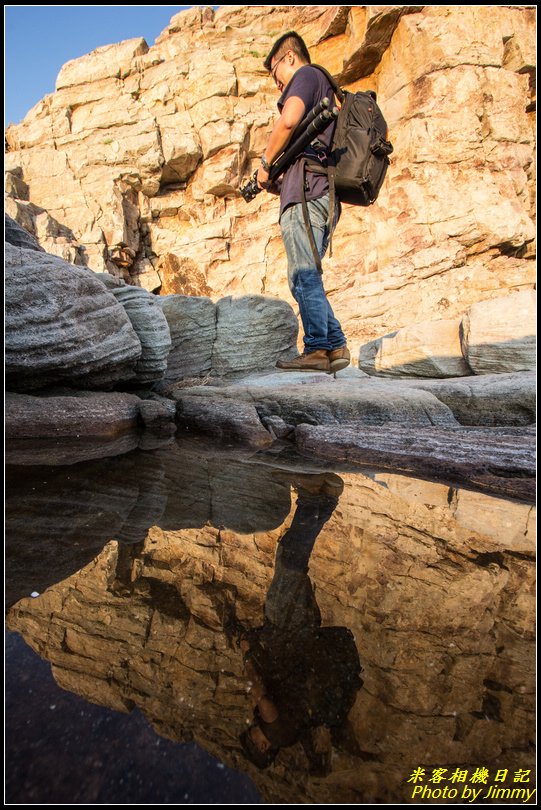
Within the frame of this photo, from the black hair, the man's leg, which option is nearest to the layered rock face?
the man's leg

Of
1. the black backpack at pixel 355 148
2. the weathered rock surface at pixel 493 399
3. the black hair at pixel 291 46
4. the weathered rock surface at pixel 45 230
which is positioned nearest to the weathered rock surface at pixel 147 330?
the black backpack at pixel 355 148

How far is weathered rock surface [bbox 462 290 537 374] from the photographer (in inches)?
217

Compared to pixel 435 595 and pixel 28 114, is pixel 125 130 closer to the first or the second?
pixel 28 114

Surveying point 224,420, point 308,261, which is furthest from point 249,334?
point 224,420

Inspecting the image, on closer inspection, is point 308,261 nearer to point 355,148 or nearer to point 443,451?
point 355,148

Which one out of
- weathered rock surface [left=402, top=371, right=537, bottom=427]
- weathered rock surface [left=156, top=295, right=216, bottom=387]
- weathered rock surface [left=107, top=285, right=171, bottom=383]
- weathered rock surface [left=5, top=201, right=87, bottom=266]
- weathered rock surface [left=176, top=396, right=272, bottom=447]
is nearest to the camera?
weathered rock surface [left=176, top=396, right=272, bottom=447]

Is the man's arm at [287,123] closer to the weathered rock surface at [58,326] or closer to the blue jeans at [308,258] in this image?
the blue jeans at [308,258]

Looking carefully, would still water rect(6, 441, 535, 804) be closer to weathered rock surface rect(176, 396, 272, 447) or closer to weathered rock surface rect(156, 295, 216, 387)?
weathered rock surface rect(176, 396, 272, 447)

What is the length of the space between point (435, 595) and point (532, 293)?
6302mm

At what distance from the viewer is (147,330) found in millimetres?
4336

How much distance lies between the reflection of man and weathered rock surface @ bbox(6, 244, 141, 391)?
2.77 metres

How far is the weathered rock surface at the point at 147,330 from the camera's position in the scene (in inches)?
171

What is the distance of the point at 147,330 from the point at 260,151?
1686cm

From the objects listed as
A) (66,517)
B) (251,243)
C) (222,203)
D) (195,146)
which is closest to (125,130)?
(195,146)
